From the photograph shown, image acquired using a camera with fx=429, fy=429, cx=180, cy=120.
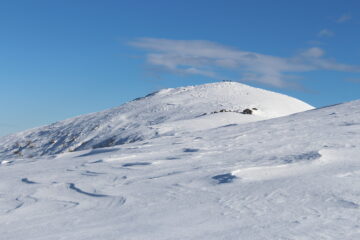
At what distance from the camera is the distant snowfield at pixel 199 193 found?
3826mm

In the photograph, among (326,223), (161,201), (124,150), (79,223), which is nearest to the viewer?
(326,223)

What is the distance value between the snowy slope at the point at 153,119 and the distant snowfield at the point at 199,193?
742cm

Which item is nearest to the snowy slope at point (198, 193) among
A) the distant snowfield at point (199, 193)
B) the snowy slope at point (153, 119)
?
the distant snowfield at point (199, 193)

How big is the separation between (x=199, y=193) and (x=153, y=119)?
1589 centimetres

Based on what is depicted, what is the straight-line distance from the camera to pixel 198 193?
5125 mm

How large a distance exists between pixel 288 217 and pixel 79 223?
2.04m

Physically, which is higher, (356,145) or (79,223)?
(356,145)

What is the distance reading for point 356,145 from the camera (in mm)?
7375

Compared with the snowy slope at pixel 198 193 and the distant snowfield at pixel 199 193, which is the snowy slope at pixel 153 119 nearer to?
the distant snowfield at pixel 199 193

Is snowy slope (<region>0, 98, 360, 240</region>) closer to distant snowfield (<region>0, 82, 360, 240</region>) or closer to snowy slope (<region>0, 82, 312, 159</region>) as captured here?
distant snowfield (<region>0, 82, 360, 240</region>)

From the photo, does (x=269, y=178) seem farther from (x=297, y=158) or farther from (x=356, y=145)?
(x=356, y=145)

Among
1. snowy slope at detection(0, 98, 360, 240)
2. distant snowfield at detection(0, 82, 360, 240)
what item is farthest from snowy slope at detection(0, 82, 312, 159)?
snowy slope at detection(0, 98, 360, 240)

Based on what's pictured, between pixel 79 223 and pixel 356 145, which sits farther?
pixel 356 145

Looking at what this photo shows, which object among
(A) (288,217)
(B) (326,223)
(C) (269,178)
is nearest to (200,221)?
(A) (288,217)
